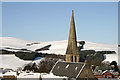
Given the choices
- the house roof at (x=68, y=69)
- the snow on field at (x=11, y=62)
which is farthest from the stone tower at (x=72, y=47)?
the snow on field at (x=11, y=62)

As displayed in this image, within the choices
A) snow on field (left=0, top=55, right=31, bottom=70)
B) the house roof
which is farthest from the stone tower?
snow on field (left=0, top=55, right=31, bottom=70)

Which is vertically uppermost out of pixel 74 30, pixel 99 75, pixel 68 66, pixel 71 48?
pixel 74 30

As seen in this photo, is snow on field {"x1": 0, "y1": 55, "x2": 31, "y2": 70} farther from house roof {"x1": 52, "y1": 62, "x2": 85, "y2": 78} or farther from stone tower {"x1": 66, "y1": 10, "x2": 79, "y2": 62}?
stone tower {"x1": 66, "y1": 10, "x2": 79, "y2": 62}

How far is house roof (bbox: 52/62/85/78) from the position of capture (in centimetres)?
5408

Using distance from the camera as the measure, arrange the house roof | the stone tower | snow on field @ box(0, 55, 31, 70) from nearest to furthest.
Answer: the house roof < the stone tower < snow on field @ box(0, 55, 31, 70)

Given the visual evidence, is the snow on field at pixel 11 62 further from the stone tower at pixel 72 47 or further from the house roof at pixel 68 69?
the stone tower at pixel 72 47

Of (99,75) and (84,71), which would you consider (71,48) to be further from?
(99,75)

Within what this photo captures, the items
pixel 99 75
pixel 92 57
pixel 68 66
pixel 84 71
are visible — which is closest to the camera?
pixel 84 71

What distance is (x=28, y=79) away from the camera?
2092 inches

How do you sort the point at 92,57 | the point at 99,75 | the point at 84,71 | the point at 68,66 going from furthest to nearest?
the point at 92,57, the point at 99,75, the point at 68,66, the point at 84,71

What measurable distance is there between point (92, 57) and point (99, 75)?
177 ft

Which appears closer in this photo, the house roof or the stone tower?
the house roof

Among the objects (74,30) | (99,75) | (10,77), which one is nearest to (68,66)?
(74,30)

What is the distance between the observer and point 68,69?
2224 inches
